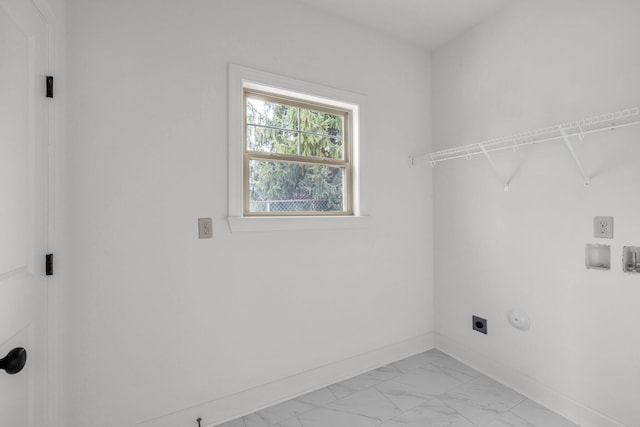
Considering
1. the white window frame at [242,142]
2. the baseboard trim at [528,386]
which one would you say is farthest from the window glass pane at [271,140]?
the baseboard trim at [528,386]

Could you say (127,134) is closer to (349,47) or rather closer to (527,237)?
(349,47)

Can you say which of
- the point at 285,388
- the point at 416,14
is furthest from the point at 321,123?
the point at 285,388

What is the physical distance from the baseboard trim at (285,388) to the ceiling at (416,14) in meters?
2.52

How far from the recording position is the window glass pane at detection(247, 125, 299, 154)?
203 cm

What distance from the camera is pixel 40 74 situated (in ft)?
4.09

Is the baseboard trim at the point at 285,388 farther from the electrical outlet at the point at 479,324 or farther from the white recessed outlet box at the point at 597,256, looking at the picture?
the white recessed outlet box at the point at 597,256

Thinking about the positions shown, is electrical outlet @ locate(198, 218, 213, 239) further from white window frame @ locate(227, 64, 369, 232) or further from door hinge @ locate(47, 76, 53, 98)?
door hinge @ locate(47, 76, 53, 98)

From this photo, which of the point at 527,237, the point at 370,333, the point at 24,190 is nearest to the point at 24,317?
the point at 24,190

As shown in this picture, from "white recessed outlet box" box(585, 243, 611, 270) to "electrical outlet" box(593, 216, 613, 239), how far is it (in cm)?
6

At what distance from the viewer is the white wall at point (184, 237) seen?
4.98ft

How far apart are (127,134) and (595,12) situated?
2.62 metres

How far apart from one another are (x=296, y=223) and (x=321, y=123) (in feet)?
2.60

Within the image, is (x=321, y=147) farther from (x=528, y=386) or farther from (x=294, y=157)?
(x=528, y=386)

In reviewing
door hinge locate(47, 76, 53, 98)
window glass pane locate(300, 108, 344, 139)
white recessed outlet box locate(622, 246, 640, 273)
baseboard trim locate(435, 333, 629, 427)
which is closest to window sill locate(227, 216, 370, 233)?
window glass pane locate(300, 108, 344, 139)
